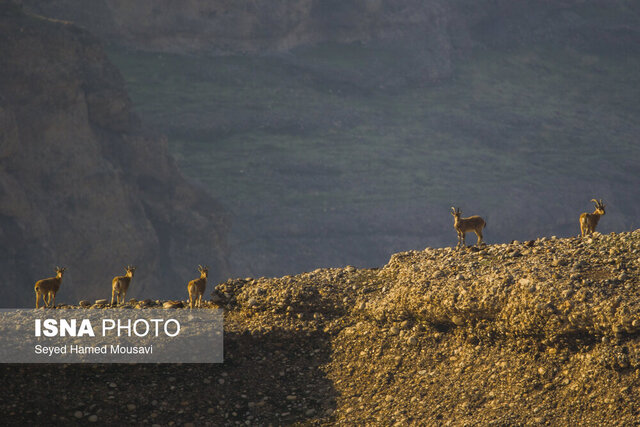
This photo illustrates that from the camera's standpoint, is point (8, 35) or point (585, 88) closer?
point (8, 35)

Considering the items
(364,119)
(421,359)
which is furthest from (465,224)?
(364,119)

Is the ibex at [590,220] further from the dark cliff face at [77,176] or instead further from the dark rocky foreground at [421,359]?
the dark cliff face at [77,176]

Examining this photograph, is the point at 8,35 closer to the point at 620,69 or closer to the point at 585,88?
the point at 585,88

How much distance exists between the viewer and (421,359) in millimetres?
13375

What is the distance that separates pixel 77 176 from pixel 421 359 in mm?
47645

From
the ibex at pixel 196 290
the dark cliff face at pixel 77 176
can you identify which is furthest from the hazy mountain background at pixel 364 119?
the ibex at pixel 196 290

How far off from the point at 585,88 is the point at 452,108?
67.0 ft

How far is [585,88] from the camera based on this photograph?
107 meters

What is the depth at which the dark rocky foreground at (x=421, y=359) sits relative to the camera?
11680 mm

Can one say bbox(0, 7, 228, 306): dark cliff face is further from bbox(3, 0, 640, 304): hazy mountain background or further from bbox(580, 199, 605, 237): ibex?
bbox(580, 199, 605, 237): ibex

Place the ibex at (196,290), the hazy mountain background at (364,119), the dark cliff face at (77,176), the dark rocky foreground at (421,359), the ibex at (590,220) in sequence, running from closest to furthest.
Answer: the dark rocky foreground at (421,359) < the ibex at (196,290) < the ibex at (590,220) < the dark cliff face at (77,176) < the hazy mountain background at (364,119)

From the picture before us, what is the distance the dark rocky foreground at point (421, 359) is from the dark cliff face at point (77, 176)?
39281 millimetres

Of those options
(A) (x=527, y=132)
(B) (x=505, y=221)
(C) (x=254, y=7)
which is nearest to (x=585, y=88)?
(A) (x=527, y=132)

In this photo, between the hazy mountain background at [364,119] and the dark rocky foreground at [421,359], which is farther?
the hazy mountain background at [364,119]
